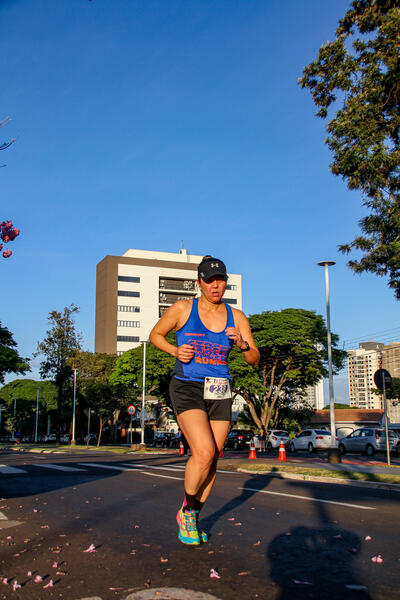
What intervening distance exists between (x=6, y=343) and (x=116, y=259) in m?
48.8

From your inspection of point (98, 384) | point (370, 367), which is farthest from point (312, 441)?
point (370, 367)

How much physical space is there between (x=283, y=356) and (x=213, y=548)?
36.8 meters

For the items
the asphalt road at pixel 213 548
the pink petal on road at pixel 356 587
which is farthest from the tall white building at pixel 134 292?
the pink petal on road at pixel 356 587

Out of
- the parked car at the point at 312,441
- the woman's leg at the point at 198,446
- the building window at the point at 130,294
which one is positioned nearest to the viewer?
the woman's leg at the point at 198,446

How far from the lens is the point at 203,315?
4.24m

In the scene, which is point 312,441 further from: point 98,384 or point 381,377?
point 98,384

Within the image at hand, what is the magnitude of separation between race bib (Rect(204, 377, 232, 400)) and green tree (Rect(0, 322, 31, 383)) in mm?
42696

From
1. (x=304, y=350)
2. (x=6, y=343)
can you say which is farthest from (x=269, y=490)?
(x=6, y=343)

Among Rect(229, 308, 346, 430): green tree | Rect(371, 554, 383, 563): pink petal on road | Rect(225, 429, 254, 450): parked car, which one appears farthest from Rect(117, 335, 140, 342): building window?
Rect(371, 554, 383, 563): pink petal on road

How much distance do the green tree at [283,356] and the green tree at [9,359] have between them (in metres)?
17.8

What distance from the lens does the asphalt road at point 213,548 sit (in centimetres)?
303

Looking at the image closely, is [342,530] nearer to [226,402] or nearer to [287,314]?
[226,402]

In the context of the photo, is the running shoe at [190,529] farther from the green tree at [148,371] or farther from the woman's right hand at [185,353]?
the green tree at [148,371]

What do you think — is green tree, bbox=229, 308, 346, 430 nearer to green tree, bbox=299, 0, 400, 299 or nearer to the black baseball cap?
green tree, bbox=299, 0, 400, 299
